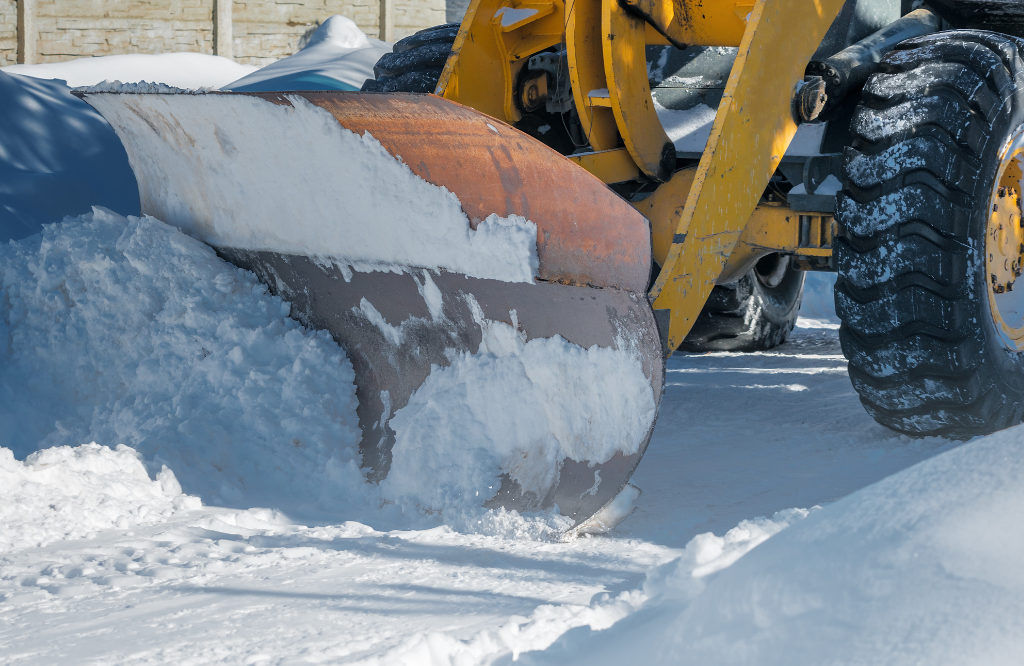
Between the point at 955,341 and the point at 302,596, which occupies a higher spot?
the point at 955,341

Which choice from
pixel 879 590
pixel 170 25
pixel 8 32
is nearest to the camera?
pixel 879 590

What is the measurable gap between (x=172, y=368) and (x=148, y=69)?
28.5 feet

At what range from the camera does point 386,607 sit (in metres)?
1.90

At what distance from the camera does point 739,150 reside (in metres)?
2.87

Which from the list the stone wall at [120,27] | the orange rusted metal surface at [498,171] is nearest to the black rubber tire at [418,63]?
the orange rusted metal surface at [498,171]

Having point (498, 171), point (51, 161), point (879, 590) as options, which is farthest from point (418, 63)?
point (879, 590)

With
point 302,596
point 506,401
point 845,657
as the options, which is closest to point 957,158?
point 506,401

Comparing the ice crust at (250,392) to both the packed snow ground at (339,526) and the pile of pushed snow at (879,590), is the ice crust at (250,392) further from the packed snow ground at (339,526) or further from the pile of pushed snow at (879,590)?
the pile of pushed snow at (879,590)

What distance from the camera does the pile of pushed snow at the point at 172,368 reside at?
105 inches

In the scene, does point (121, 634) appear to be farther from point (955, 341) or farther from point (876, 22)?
point (876, 22)

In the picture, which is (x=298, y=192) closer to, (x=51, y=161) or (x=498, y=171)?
(x=498, y=171)

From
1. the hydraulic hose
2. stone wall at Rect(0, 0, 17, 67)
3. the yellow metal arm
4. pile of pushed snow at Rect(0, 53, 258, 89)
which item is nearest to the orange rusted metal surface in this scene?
the yellow metal arm

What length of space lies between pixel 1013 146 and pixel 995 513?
2151mm

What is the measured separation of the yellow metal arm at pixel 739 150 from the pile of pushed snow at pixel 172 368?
1082mm
